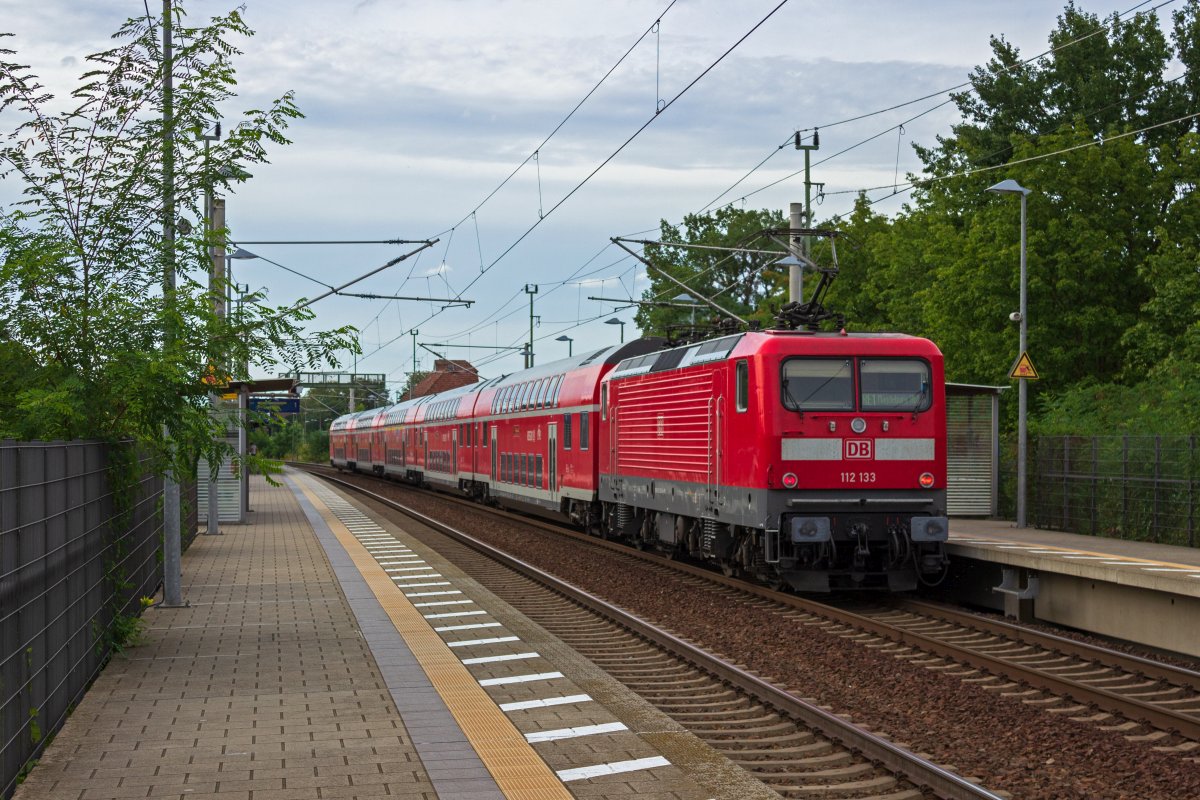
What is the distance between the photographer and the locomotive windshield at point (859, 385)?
49.4ft

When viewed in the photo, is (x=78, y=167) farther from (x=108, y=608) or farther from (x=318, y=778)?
(x=318, y=778)

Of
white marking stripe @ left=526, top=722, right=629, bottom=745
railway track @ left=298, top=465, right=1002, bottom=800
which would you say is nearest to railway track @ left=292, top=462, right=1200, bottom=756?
railway track @ left=298, top=465, right=1002, bottom=800

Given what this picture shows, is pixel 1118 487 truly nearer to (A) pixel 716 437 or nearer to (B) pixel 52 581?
(A) pixel 716 437

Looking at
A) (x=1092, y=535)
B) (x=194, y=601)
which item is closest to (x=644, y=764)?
(x=194, y=601)

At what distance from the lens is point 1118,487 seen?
20297mm

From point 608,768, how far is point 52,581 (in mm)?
3400

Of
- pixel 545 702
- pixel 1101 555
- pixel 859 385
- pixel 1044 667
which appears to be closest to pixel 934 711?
pixel 1044 667

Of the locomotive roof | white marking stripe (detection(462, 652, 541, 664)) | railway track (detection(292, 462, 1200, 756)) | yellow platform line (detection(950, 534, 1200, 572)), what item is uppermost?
the locomotive roof

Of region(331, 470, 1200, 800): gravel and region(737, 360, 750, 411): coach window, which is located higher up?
region(737, 360, 750, 411): coach window

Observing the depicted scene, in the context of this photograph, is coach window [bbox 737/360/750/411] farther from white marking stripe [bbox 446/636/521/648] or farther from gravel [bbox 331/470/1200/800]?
white marking stripe [bbox 446/636/521/648]

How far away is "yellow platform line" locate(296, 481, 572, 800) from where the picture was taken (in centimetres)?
676

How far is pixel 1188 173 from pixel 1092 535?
596 inches

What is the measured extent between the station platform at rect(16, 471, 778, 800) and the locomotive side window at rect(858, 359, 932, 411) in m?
4.59

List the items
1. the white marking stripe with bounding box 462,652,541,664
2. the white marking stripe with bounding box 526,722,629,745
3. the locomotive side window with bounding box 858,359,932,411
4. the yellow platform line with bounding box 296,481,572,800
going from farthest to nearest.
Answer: the locomotive side window with bounding box 858,359,932,411
the white marking stripe with bounding box 462,652,541,664
the white marking stripe with bounding box 526,722,629,745
the yellow platform line with bounding box 296,481,572,800
